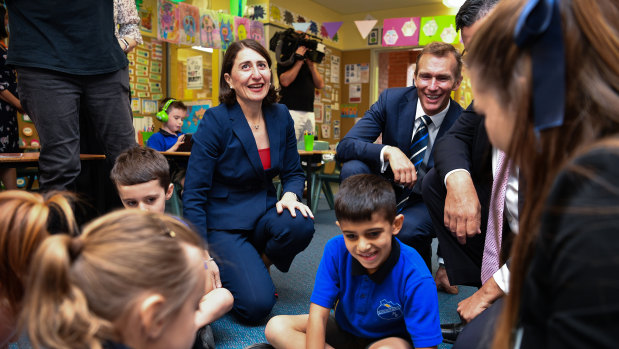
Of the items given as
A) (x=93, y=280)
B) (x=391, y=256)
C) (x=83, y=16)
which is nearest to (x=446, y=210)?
(x=391, y=256)

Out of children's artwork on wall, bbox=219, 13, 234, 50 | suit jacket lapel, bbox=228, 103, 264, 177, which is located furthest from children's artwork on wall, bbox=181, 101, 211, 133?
suit jacket lapel, bbox=228, 103, 264, 177

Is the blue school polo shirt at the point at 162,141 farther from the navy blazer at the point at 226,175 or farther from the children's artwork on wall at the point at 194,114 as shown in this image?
the navy blazer at the point at 226,175

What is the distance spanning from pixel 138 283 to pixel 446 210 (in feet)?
3.32

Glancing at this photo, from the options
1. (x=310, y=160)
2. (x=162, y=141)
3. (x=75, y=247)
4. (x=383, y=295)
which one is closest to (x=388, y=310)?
(x=383, y=295)

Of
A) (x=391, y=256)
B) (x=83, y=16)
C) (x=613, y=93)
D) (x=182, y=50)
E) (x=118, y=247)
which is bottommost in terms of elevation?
(x=391, y=256)

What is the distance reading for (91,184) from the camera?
7.36 ft

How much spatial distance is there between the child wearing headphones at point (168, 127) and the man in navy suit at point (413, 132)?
2.22 meters

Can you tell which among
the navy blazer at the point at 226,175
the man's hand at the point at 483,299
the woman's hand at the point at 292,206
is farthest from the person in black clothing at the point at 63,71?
the man's hand at the point at 483,299

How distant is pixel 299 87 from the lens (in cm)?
361

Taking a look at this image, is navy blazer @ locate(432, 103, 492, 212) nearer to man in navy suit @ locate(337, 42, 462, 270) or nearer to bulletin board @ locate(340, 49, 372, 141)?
man in navy suit @ locate(337, 42, 462, 270)

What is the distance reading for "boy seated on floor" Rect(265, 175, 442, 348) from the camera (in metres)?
1.13

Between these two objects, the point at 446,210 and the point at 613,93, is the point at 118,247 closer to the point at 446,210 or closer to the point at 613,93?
the point at 613,93

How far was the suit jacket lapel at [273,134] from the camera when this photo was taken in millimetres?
1905

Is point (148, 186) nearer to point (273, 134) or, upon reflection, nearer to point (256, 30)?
point (273, 134)
